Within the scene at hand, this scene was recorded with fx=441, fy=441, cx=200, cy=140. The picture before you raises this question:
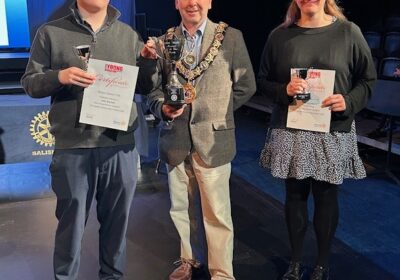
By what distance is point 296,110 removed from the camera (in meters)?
1.90

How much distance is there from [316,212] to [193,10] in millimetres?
1052

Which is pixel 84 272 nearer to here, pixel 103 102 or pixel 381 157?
pixel 103 102

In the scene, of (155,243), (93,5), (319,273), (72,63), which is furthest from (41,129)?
(319,273)

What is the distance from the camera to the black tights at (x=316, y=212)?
199 cm

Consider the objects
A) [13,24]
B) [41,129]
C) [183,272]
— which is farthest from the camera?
[13,24]

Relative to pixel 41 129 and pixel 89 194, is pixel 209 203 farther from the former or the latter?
pixel 41 129

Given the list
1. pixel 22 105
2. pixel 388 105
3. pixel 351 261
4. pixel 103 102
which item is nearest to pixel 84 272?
pixel 103 102

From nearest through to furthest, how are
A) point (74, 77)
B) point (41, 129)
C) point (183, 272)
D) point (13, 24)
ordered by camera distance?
point (74, 77) → point (183, 272) → point (41, 129) → point (13, 24)

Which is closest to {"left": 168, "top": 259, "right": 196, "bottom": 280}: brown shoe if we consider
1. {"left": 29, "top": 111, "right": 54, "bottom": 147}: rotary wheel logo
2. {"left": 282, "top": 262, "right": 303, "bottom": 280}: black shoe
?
{"left": 282, "top": 262, "right": 303, "bottom": 280}: black shoe

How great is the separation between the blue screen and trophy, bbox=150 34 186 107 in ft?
8.55

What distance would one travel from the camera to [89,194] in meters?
1.81

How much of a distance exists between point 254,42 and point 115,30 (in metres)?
5.40

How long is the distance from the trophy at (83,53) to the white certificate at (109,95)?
0.06ft

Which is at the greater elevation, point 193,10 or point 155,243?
point 193,10
